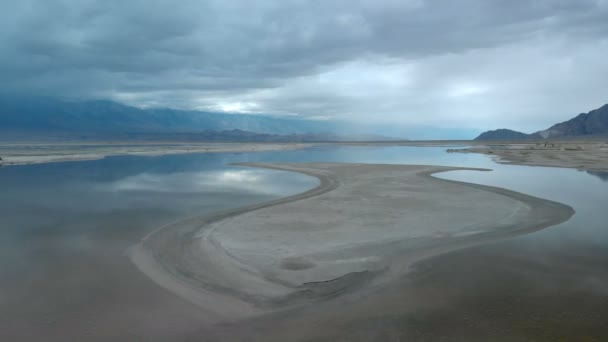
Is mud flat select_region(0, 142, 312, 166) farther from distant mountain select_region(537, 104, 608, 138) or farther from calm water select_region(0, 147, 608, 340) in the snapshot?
distant mountain select_region(537, 104, 608, 138)

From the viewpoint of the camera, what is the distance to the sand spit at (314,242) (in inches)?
342

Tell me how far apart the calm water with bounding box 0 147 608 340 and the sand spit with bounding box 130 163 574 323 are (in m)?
0.84

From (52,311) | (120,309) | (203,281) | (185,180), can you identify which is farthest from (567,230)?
(185,180)

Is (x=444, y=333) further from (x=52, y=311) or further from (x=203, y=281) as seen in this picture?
(x=52, y=311)

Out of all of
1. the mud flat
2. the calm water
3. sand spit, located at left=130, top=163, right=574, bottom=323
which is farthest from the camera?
the mud flat

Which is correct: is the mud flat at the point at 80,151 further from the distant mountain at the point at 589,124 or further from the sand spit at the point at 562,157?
the distant mountain at the point at 589,124

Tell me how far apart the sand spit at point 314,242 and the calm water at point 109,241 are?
0.84 meters

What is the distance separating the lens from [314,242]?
1191cm

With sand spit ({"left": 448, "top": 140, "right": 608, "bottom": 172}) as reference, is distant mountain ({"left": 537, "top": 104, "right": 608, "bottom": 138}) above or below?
above

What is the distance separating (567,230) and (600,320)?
744cm

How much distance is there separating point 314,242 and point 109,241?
7.04 metres

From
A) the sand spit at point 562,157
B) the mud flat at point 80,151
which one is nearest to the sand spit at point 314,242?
the sand spit at point 562,157

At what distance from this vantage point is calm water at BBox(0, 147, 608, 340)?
7.60 metres

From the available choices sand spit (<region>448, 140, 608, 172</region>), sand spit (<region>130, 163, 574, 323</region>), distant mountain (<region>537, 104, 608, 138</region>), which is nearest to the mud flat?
sand spit (<region>130, 163, 574, 323</region>)
